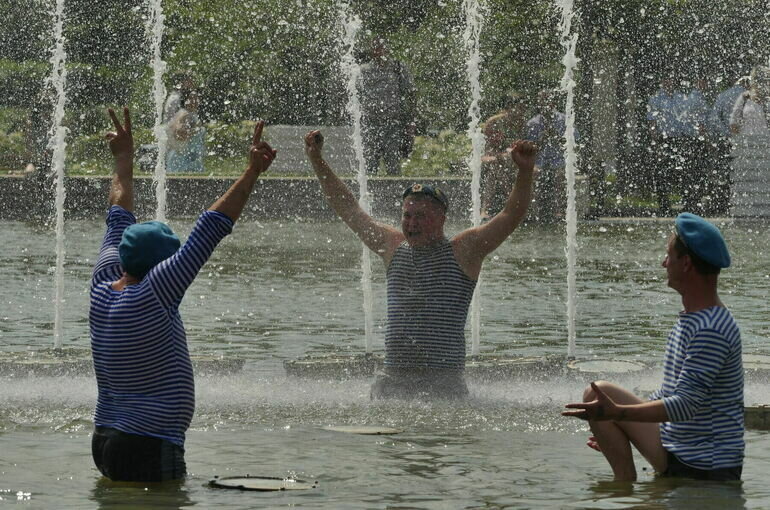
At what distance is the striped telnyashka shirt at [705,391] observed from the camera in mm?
6016

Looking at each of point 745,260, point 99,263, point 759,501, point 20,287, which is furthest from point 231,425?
point 745,260

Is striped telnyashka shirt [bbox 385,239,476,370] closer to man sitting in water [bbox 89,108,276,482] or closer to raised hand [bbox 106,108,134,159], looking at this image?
raised hand [bbox 106,108,134,159]

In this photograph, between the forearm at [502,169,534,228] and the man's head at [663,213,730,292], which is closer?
the man's head at [663,213,730,292]

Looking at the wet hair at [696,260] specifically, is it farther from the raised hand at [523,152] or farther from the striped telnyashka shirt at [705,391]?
the raised hand at [523,152]

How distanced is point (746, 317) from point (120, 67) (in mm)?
26374

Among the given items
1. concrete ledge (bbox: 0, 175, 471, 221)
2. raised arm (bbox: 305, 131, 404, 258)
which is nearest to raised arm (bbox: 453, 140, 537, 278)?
raised arm (bbox: 305, 131, 404, 258)

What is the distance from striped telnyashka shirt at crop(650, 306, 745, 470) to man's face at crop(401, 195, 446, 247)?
234 cm

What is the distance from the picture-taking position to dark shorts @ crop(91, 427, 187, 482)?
633cm

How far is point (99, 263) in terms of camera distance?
662cm

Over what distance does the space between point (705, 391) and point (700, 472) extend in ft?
1.29

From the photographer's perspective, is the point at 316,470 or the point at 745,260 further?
the point at 745,260

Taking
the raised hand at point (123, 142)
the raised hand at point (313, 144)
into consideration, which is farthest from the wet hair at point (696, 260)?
the raised hand at point (313, 144)

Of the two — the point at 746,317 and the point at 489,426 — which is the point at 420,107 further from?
the point at 489,426

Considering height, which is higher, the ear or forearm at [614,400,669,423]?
the ear
